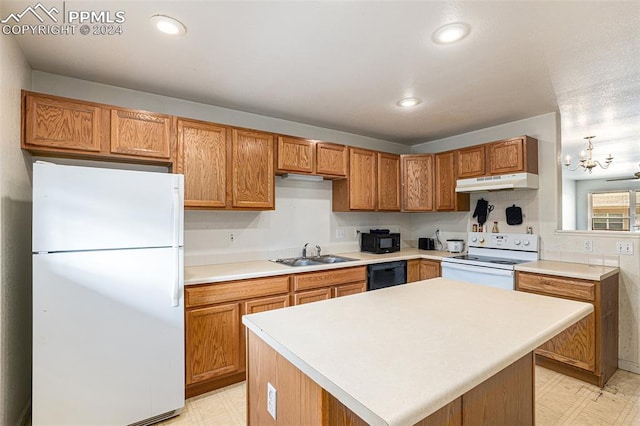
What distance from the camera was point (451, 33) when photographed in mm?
1819

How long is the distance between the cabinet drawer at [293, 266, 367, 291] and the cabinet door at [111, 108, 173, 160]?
1.55 m

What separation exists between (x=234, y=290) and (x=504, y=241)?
3.00 metres

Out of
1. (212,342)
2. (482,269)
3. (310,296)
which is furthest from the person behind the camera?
(482,269)

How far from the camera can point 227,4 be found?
5.22 ft

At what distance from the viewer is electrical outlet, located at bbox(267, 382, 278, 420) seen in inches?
46.9

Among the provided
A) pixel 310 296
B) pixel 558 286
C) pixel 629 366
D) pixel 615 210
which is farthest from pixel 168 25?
pixel 615 210

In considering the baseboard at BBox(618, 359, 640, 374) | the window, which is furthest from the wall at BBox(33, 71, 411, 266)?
the window

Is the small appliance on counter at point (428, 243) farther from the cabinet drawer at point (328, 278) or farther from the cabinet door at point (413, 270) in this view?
the cabinet drawer at point (328, 278)

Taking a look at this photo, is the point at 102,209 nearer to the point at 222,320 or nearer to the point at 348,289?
the point at 222,320

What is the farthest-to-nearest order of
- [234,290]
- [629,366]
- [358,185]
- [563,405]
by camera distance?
[358,185] → [629,366] → [234,290] → [563,405]

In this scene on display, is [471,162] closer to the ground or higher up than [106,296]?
higher up

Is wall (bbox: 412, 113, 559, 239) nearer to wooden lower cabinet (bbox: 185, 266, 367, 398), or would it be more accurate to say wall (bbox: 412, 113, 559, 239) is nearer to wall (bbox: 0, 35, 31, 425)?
wooden lower cabinet (bbox: 185, 266, 367, 398)

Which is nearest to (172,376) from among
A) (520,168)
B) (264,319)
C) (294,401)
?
(264,319)

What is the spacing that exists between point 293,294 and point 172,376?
3.61 ft
